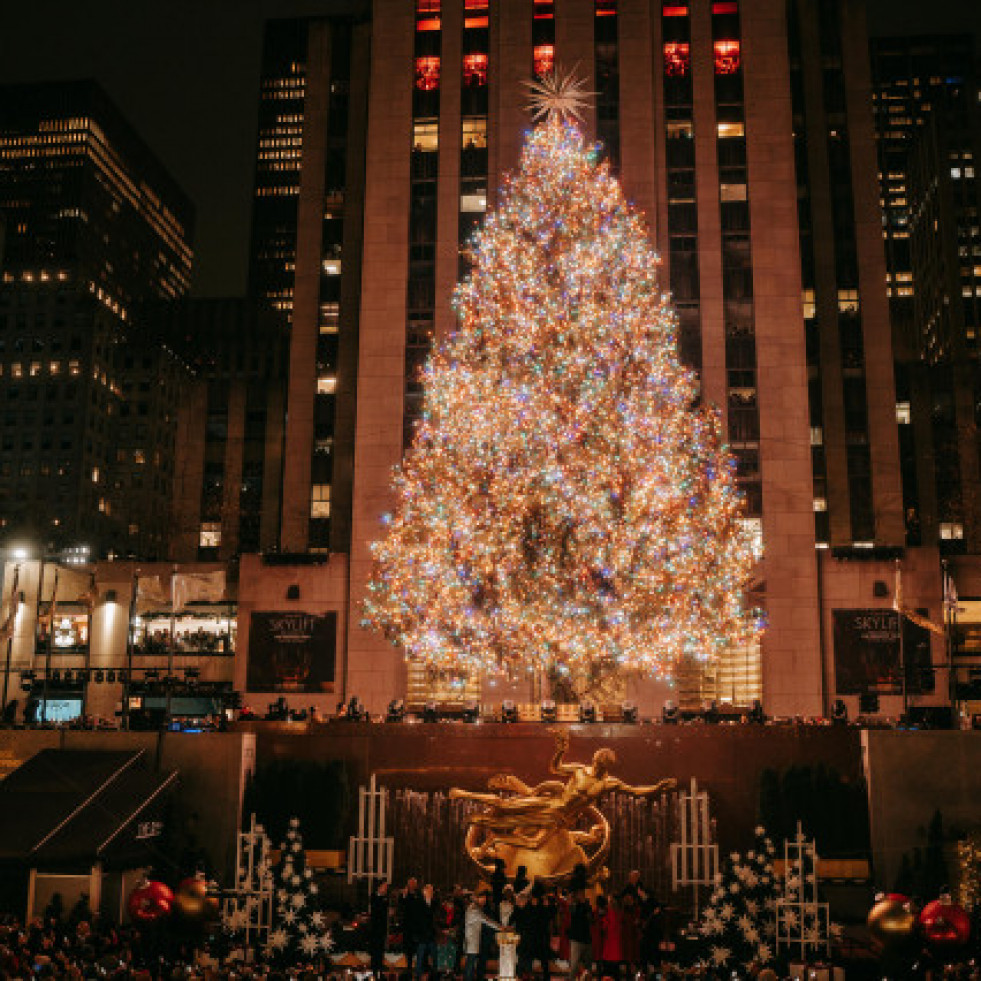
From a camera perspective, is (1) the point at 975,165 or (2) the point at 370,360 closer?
(2) the point at 370,360

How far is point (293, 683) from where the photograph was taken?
49750mm

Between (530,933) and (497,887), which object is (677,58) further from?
(530,933)

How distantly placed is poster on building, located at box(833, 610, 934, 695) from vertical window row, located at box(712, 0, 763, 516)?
6.41 metres

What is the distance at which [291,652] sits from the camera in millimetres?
50531

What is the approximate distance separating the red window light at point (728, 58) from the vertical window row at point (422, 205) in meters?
13.7

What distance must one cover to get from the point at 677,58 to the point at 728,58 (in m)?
2.46

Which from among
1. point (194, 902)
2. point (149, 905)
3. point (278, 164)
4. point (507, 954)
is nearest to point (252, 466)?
point (194, 902)

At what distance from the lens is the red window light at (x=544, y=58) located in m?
55.0

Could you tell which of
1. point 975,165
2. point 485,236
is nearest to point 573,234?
point 485,236

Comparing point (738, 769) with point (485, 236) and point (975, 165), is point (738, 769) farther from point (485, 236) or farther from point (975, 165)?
point (975, 165)

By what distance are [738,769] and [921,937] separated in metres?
9.42

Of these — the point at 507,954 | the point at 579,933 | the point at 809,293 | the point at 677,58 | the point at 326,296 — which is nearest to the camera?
the point at 507,954

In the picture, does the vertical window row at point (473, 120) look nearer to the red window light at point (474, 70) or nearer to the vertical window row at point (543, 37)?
the red window light at point (474, 70)

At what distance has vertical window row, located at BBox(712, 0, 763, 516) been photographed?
5103cm
